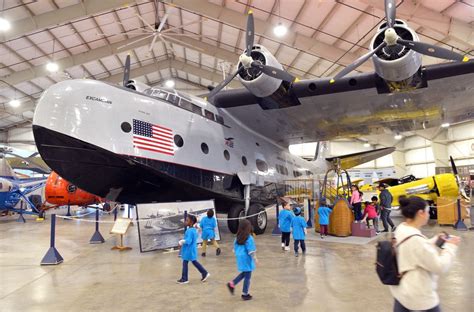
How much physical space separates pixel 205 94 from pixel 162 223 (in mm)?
4907

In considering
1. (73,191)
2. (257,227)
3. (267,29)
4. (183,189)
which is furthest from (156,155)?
(267,29)

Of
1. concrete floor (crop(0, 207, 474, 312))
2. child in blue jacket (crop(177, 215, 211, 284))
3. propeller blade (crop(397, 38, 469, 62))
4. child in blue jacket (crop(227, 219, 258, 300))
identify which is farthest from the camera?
propeller blade (crop(397, 38, 469, 62))

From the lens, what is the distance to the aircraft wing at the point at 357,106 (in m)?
8.77

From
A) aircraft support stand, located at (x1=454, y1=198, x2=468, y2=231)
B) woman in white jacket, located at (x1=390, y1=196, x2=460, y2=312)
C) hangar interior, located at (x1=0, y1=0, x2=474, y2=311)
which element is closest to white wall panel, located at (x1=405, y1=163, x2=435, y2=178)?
hangar interior, located at (x1=0, y1=0, x2=474, y2=311)

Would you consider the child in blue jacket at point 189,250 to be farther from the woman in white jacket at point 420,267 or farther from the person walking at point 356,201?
the person walking at point 356,201

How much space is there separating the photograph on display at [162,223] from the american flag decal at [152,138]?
1.46 metres

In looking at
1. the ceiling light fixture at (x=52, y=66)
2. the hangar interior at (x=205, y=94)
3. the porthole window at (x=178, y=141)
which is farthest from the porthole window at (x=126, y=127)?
the ceiling light fixture at (x=52, y=66)

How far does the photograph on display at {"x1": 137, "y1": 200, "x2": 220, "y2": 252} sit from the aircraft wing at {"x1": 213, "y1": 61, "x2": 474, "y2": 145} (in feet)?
12.8

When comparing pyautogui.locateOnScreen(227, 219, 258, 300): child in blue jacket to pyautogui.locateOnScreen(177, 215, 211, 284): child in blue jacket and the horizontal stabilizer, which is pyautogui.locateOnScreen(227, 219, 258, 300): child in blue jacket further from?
the horizontal stabilizer

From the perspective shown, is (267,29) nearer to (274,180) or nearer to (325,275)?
(274,180)

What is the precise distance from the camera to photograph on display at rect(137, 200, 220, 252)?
315 inches

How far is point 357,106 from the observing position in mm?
10188

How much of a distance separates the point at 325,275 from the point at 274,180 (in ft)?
23.1

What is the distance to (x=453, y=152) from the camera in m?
33.9
